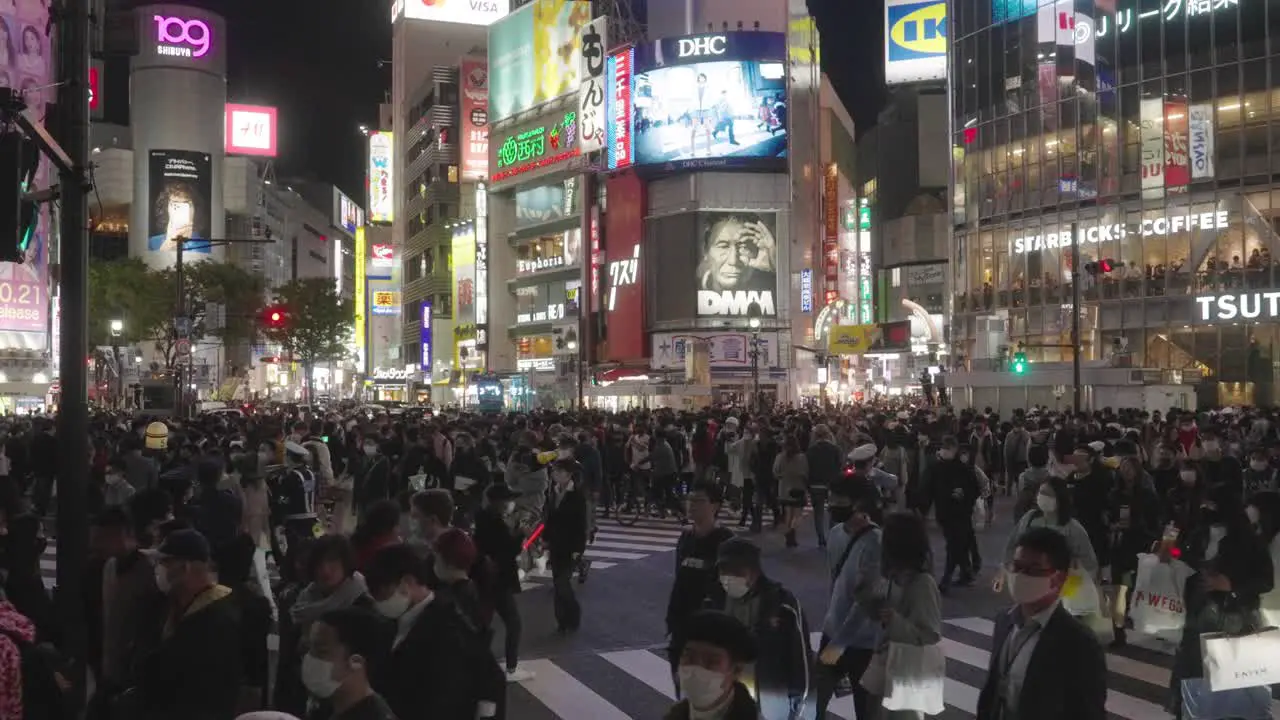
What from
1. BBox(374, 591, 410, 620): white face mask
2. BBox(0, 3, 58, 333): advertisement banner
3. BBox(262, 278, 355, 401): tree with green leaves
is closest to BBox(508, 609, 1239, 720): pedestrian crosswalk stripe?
BBox(374, 591, 410, 620): white face mask

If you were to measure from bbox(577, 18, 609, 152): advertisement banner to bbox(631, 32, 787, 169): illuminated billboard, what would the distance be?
4548 mm

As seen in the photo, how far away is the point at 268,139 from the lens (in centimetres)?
9912

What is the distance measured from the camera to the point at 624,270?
220 ft

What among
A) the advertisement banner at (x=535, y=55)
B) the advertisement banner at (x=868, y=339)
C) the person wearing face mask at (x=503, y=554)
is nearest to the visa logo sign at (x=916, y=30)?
the advertisement banner at (x=535, y=55)

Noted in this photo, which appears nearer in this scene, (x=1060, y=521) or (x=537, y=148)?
(x=1060, y=521)

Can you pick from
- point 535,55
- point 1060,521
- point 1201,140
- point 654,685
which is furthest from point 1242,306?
point 535,55

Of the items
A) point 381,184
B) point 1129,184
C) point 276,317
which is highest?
point 381,184

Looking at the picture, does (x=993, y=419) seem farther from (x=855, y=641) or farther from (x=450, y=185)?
(x=450, y=185)

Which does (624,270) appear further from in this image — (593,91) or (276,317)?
(276,317)

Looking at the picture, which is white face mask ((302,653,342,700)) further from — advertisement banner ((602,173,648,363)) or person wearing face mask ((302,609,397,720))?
advertisement banner ((602,173,648,363))

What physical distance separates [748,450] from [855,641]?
42.1 ft

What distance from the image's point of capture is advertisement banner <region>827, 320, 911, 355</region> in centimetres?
6081

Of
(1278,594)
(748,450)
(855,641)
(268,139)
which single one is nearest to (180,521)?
(855,641)

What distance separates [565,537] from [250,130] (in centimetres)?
9650
